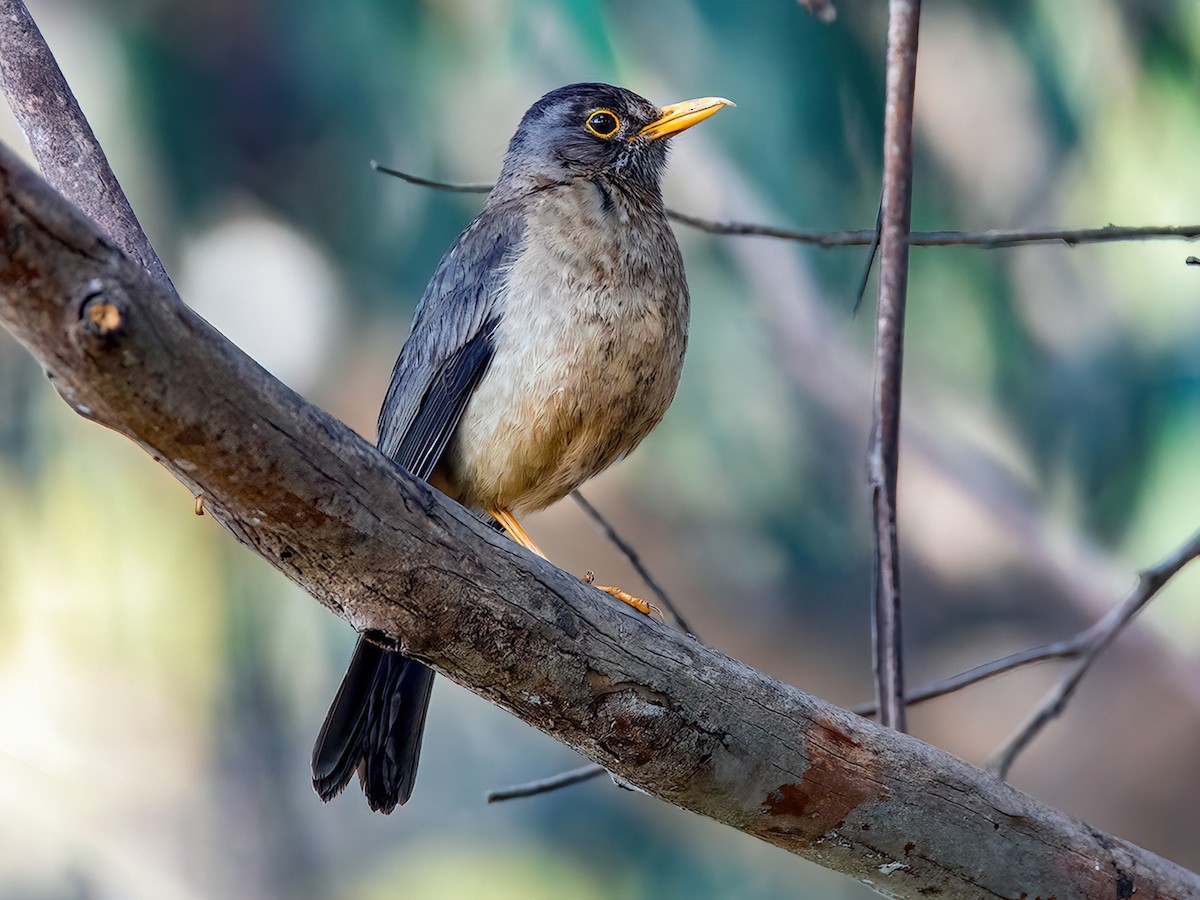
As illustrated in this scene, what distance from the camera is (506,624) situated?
1532 millimetres

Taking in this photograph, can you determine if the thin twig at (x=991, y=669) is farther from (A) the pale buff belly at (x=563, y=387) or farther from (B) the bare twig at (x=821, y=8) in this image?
(B) the bare twig at (x=821, y=8)

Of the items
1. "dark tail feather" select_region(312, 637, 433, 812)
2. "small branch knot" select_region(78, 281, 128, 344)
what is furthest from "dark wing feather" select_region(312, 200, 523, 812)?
"small branch knot" select_region(78, 281, 128, 344)

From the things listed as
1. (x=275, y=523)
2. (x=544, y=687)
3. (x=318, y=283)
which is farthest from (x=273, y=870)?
(x=275, y=523)

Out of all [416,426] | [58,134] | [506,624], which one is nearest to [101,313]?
[506,624]

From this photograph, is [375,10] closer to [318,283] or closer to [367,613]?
[318,283]

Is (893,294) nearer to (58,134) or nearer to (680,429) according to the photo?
A: (58,134)

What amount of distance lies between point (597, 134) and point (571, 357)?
73 cm

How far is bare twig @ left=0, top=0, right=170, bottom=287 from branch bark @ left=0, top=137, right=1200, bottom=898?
1.78ft

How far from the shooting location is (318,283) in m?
3.58

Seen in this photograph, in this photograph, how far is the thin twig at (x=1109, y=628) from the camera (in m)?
2.14

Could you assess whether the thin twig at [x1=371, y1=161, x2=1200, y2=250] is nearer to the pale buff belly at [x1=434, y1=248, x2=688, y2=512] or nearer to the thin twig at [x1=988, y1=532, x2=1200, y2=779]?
the pale buff belly at [x1=434, y1=248, x2=688, y2=512]

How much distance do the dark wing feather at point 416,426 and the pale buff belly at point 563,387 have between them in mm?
59

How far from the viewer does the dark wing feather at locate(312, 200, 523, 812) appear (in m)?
2.06

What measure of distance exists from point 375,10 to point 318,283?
2.90 ft
